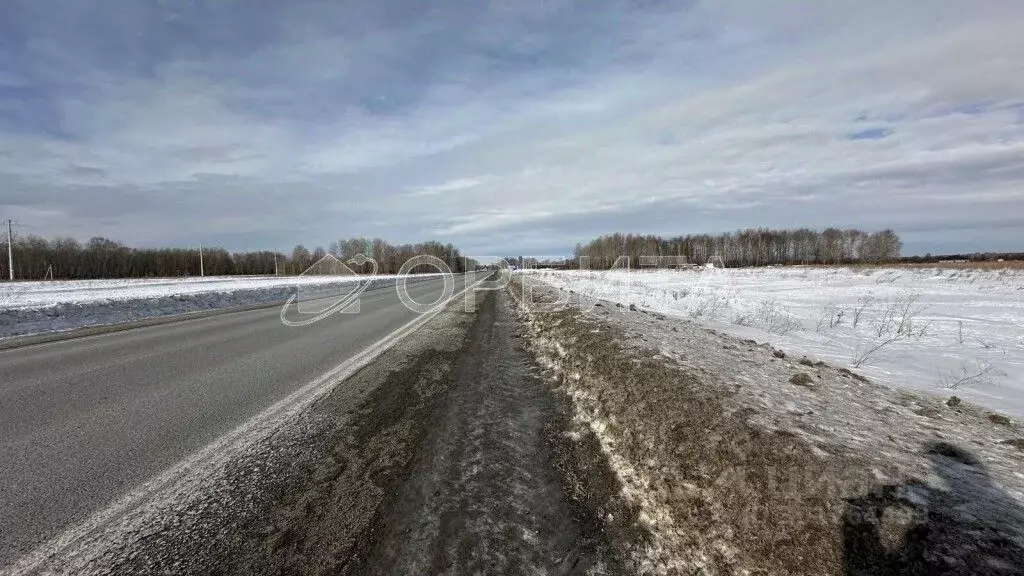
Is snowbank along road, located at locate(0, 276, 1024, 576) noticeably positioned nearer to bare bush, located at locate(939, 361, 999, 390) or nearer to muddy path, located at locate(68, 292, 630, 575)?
muddy path, located at locate(68, 292, 630, 575)

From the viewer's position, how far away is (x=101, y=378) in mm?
6238

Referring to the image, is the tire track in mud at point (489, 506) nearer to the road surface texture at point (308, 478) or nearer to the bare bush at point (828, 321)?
the road surface texture at point (308, 478)

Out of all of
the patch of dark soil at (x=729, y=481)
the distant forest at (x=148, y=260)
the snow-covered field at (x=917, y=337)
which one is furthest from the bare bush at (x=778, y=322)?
the distant forest at (x=148, y=260)

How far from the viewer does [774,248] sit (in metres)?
121

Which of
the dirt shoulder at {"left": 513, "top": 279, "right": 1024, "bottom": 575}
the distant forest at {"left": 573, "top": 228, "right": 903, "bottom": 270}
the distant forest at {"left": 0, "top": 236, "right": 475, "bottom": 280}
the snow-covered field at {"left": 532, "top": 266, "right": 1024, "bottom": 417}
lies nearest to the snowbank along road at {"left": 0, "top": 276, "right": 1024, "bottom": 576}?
the dirt shoulder at {"left": 513, "top": 279, "right": 1024, "bottom": 575}

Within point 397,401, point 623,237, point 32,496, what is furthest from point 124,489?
point 623,237

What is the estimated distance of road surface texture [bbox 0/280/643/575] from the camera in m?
2.54

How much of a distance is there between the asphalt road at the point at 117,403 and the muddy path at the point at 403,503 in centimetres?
74

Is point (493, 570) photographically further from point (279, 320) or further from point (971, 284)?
point (971, 284)

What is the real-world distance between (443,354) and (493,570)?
6.04 metres

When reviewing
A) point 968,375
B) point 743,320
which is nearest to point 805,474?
point 968,375

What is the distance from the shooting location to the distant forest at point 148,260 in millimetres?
74562

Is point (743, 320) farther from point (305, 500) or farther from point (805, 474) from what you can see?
point (305, 500)

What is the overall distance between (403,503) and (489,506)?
0.60 m
